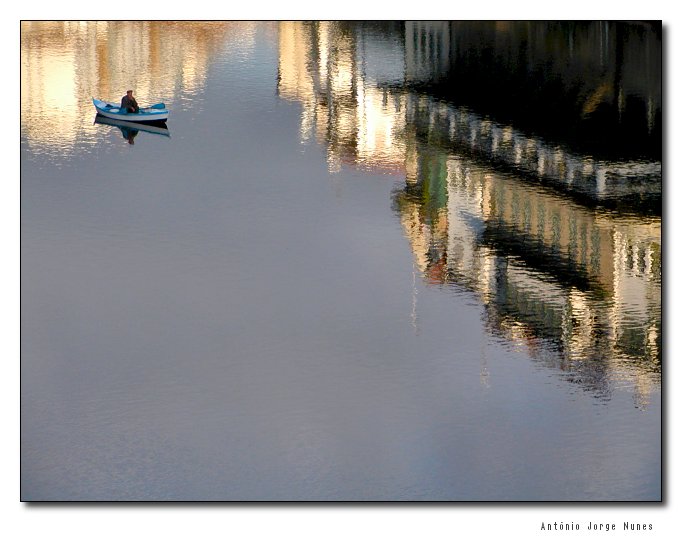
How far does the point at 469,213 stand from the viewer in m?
21.2

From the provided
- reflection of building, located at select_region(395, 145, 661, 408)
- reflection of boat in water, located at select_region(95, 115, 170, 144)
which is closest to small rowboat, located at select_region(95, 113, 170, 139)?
reflection of boat in water, located at select_region(95, 115, 170, 144)

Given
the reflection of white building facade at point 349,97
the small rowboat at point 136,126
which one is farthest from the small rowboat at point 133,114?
the reflection of white building facade at point 349,97

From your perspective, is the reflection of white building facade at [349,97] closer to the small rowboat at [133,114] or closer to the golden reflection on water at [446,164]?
the golden reflection on water at [446,164]

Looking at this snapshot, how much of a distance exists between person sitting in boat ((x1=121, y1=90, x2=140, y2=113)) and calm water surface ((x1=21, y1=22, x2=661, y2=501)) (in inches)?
3.8

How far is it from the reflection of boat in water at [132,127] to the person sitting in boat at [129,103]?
5.4 inches

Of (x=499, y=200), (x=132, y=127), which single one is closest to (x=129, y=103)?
(x=132, y=127)

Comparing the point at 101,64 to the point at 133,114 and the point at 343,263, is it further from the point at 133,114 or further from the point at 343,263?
the point at 343,263

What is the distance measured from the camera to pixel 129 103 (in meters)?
21.0

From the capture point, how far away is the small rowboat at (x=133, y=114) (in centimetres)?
2086

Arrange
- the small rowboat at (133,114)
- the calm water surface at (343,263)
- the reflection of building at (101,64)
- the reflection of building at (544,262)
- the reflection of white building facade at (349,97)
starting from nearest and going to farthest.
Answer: the calm water surface at (343,263), the reflection of building at (544,262), the reflection of building at (101,64), the small rowboat at (133,114), the reflection of white building facade at (349,97)

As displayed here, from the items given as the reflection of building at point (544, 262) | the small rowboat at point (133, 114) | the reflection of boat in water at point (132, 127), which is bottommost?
the reflection of building at point (544, 262)

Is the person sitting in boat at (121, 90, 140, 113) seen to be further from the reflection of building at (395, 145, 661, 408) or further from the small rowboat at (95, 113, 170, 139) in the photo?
the reflection of building at (395, 145, 661, 408)

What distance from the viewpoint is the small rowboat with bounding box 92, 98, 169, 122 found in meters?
20.9

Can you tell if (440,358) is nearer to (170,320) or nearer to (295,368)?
(295,368)
